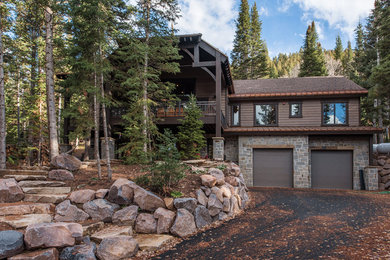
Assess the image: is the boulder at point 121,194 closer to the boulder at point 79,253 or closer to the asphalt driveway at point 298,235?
the boulder at point 79,253

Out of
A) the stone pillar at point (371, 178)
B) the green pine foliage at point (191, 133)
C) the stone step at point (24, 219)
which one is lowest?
the stone pillar at point (371, 178)

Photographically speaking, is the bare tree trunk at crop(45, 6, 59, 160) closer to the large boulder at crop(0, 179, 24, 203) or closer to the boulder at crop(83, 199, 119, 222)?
Answer: the large boulder at crop(0, 179, 24, 203)

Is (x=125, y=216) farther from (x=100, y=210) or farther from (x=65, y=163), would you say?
(x=65, y=163)

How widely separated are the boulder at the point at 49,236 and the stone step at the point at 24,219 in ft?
1.57

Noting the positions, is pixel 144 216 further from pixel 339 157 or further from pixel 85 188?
pixel 339 157

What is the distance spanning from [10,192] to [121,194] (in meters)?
2.57

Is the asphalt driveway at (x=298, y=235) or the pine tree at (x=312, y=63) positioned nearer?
the asphalt driveway at (x=298, y=235)

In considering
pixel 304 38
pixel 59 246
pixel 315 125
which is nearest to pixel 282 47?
pixel 304 38

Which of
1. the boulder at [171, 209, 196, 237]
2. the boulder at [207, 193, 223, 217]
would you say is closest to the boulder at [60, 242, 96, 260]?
the boulder at [171, 209, 196, 237]

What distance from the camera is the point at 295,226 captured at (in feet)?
18.0

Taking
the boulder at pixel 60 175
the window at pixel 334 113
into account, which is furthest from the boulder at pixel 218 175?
the window at pixel 334 113

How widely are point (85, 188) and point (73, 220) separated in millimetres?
1081

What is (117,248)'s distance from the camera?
3.96 m

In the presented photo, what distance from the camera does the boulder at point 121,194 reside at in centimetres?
524
